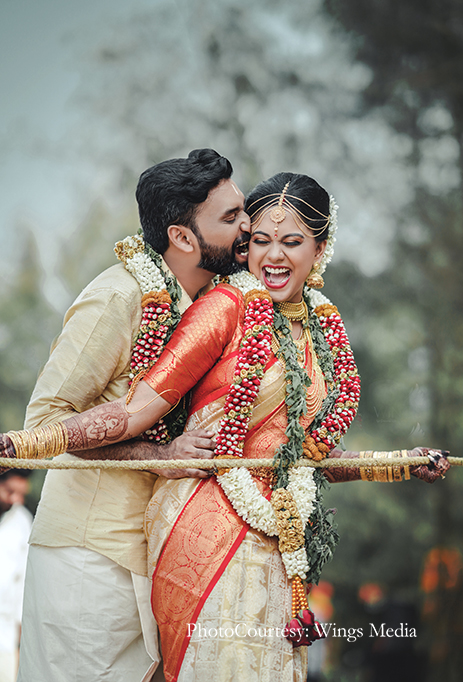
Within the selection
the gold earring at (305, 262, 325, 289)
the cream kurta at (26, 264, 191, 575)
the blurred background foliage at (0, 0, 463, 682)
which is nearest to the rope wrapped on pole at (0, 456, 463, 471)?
the cream kurta at (26, 264, 191, 575)

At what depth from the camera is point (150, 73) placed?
26.5 ft

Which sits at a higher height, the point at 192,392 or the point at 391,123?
the point at 391,123

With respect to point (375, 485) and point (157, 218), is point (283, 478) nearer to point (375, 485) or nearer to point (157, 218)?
point (157, 218)

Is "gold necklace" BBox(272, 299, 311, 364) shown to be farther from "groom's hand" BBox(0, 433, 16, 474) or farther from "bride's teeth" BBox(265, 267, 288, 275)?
"groom's hand" BBox(0, 433, 16, 474)

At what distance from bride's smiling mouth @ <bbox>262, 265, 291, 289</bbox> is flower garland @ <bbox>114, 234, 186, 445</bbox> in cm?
34

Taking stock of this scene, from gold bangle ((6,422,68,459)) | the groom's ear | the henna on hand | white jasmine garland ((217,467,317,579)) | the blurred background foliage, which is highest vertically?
the blurred background foliage

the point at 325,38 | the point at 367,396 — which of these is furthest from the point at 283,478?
the point at 325,38

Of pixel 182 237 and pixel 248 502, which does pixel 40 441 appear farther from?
pixel 182 237

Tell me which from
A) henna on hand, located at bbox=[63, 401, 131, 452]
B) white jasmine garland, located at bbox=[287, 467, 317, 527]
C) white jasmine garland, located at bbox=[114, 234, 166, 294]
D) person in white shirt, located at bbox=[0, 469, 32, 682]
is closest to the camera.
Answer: henna on hand, located at bbox=[63, 401, 131, 452]

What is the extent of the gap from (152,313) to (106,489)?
0.69m

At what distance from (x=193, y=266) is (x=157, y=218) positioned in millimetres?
235

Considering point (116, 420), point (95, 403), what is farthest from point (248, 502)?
point (95, 403)

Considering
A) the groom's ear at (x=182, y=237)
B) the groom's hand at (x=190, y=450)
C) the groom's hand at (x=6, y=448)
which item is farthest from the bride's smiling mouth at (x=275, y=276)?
the groom's hand at (x=6, y=448)

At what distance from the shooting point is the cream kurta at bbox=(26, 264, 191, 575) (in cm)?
229
